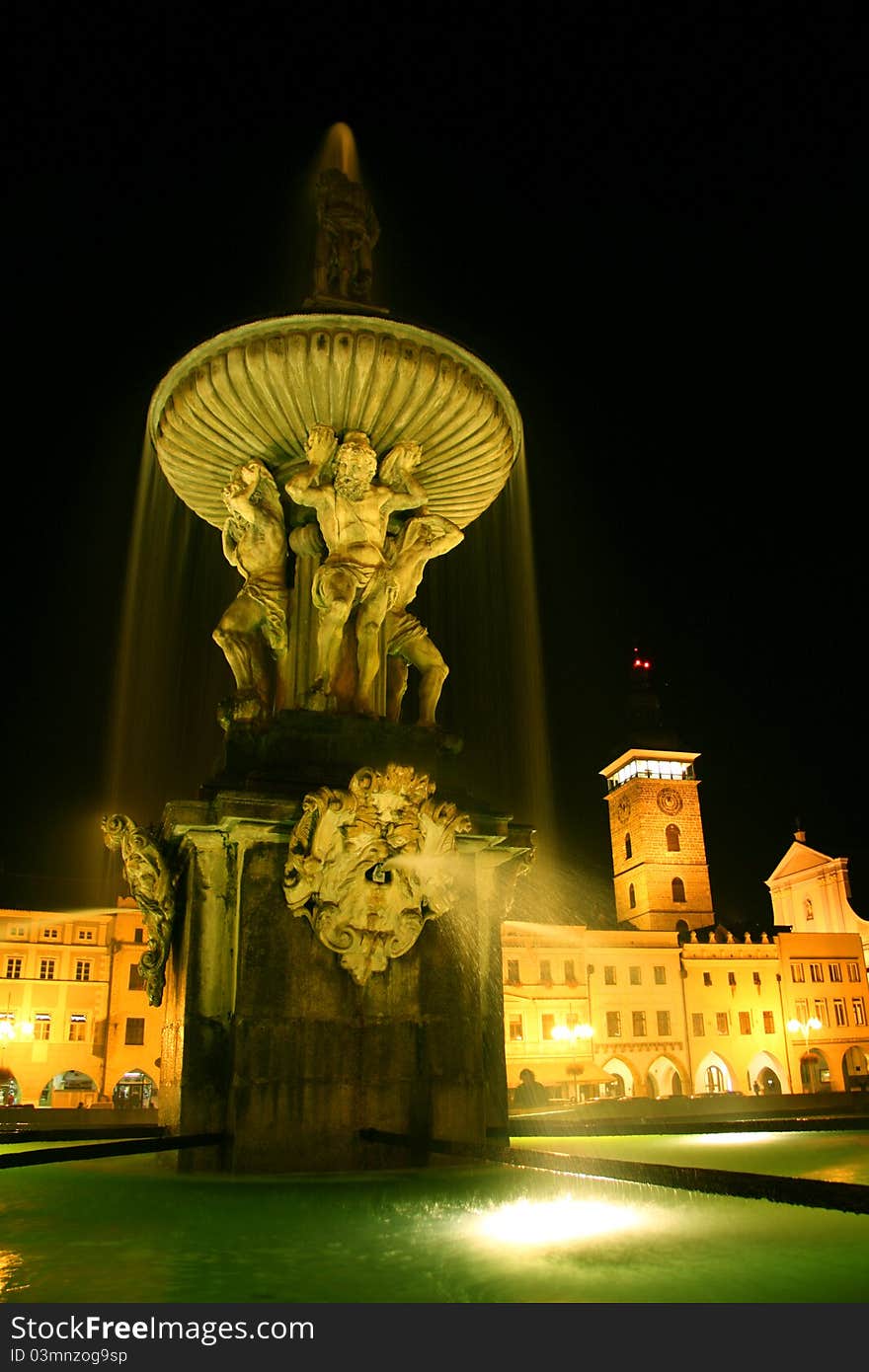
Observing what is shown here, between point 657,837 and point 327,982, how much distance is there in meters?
70.7

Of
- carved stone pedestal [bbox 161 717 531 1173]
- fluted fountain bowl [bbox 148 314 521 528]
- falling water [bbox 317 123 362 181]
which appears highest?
falling water [bbox 317 123 362 181]

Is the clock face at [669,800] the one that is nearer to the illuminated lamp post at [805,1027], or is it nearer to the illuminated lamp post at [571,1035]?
the illuminated lamp post at [805,1027]

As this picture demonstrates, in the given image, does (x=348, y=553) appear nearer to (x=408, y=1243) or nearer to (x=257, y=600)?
(x=257, y=600)

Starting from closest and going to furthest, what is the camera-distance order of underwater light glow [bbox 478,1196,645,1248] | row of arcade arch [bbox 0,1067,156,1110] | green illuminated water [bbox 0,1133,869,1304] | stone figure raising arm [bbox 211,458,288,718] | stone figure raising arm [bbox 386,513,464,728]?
1. green illuminated water [bbox 0,1133,869,1304]
2. underwater light glow [bbox 478,1196,645,1248]
3. stone figure raising arm [bbox 211,458,288,718]
4. stone figure raising arm [bbox 386,513,464,728]
5. row of arcade arch [bbox 0,1067,156,1110]

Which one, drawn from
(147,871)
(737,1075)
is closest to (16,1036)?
(737,1075)

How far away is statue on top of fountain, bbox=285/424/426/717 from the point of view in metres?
7.46

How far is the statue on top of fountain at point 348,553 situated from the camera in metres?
7.46

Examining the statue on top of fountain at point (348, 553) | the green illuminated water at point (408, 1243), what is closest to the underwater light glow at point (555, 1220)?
the green illuminated water at point (408, 1243)

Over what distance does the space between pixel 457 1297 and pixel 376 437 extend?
6.19 meters

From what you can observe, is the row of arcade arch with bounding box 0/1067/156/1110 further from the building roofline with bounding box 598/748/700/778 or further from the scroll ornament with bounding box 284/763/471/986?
the building roofline with bounding box 598/748/700/778

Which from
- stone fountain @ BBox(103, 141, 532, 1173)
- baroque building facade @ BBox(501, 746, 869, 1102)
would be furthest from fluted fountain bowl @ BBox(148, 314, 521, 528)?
baroque building facade @ BBox(501, 746, 869, 1102)

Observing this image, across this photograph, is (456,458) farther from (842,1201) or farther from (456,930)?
(842,1201)

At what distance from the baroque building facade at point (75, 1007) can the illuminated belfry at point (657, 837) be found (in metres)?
35.3

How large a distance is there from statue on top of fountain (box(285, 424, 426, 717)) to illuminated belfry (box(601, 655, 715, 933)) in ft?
220
